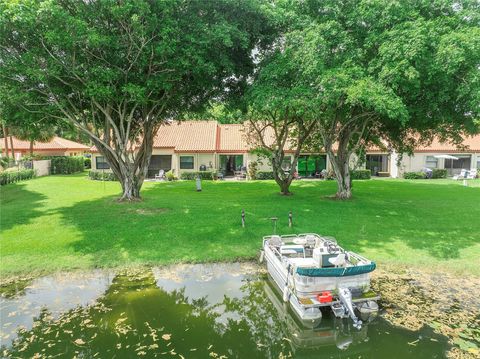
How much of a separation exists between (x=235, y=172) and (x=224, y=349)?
29.1 meters

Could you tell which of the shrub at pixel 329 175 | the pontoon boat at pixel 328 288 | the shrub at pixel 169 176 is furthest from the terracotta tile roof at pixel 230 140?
the pontoon boat at pixel 328 288

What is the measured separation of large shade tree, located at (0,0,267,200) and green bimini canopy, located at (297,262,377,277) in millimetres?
10010

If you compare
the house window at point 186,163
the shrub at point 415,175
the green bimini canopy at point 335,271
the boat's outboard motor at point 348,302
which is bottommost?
the boat's outboard motor at point 348,302

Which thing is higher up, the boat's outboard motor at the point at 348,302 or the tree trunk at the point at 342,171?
the tree trunk at the point at 342,171

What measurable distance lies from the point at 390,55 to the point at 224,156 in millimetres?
23975

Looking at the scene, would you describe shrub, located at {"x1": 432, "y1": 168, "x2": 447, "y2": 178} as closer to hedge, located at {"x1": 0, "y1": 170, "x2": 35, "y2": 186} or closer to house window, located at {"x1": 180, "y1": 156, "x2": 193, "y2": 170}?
house window, located at {"x1": 180, "y1": 156, "x2": 193, "y2": 170}

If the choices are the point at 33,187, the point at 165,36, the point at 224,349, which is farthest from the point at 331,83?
the point at 33,187

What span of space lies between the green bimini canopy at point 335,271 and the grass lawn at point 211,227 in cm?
357

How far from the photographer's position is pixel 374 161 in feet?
123

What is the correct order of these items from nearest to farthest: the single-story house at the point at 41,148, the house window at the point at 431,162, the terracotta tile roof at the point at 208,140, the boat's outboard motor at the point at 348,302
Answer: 1. the boat's outboard motor at the point at 348,302
2. the terracotta tile roof at the point at 208,140
3. the house window at the point at 431,162
4. the single-story house at the point at 41,148

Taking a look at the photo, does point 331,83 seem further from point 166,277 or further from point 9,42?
point 9,42

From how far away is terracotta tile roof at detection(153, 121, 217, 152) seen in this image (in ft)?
110

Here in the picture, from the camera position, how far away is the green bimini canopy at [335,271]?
7445 millimetres

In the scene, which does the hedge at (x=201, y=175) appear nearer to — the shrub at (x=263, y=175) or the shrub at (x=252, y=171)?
the shrub at (x=252, y=171)
